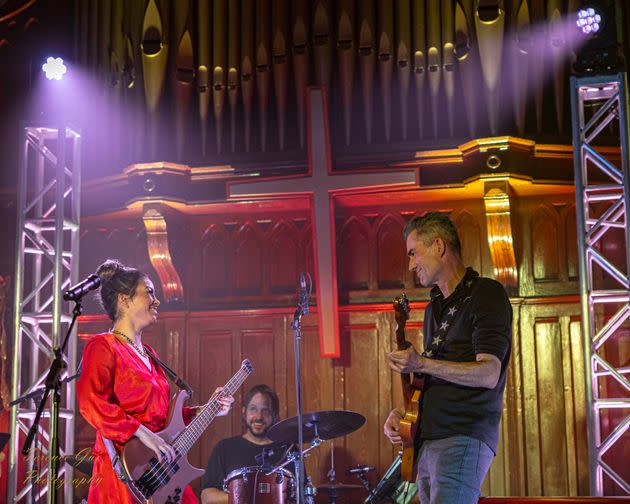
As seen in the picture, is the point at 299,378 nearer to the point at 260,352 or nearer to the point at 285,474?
the point at 285,474

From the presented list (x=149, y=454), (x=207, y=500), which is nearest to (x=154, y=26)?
(x=207, y=500)

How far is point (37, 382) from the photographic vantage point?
23.5 feet

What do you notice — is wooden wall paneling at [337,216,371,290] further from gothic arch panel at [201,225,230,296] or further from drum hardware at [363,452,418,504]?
drum hardware at [363,452,418,504]

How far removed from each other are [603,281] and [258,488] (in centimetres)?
340

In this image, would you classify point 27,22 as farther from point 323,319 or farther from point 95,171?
point 323,319

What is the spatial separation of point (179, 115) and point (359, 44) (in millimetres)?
1647

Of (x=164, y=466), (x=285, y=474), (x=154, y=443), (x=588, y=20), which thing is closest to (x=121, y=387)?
(x=154, y=443)

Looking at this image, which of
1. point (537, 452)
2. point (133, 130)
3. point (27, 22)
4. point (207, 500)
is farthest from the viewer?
point (27, 22)

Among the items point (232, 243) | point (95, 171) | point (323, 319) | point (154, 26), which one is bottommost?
point (323, 319)

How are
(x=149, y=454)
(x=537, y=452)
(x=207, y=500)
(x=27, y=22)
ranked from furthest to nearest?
(x=27, y=22), (x=537, y=452), (x=207, y=500), (x=149, y=454)

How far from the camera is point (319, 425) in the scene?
655 centimetres

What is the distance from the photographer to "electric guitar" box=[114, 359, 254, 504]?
446 centimetres

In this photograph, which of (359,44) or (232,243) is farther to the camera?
(232,243)

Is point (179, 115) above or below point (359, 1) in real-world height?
below
